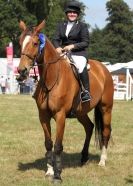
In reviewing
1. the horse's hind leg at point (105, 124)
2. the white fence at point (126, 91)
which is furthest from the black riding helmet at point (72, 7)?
the white fence at point (126, 91)

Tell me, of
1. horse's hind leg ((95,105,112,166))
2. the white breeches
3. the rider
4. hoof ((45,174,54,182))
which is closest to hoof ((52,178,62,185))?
hoof ((45,174,54,182))

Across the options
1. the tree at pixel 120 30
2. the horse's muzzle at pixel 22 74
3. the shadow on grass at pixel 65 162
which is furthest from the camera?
the tree at pixel 120 30

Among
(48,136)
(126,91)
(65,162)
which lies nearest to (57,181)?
(48,136)

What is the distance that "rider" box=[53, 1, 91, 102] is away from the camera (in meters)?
8.78

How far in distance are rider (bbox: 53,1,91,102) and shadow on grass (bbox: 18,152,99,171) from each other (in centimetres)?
160

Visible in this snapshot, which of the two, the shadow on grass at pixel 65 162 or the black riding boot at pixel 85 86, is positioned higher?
the black riding boot at pixel 85 86

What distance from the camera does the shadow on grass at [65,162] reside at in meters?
9.34

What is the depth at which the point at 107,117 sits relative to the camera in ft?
→ 33.4

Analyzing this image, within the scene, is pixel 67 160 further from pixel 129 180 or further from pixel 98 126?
pixel 129 180

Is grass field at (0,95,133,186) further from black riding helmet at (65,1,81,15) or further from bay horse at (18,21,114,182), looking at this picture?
black riding helmet at (65,1,81,15)

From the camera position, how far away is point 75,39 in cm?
895

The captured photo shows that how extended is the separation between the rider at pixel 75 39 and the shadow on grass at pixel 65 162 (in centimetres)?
160

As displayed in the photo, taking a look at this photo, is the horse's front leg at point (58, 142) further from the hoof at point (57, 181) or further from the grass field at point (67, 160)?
the grass field at point (67, 160)

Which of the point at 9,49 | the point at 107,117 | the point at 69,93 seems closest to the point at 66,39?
the point at 69,93
